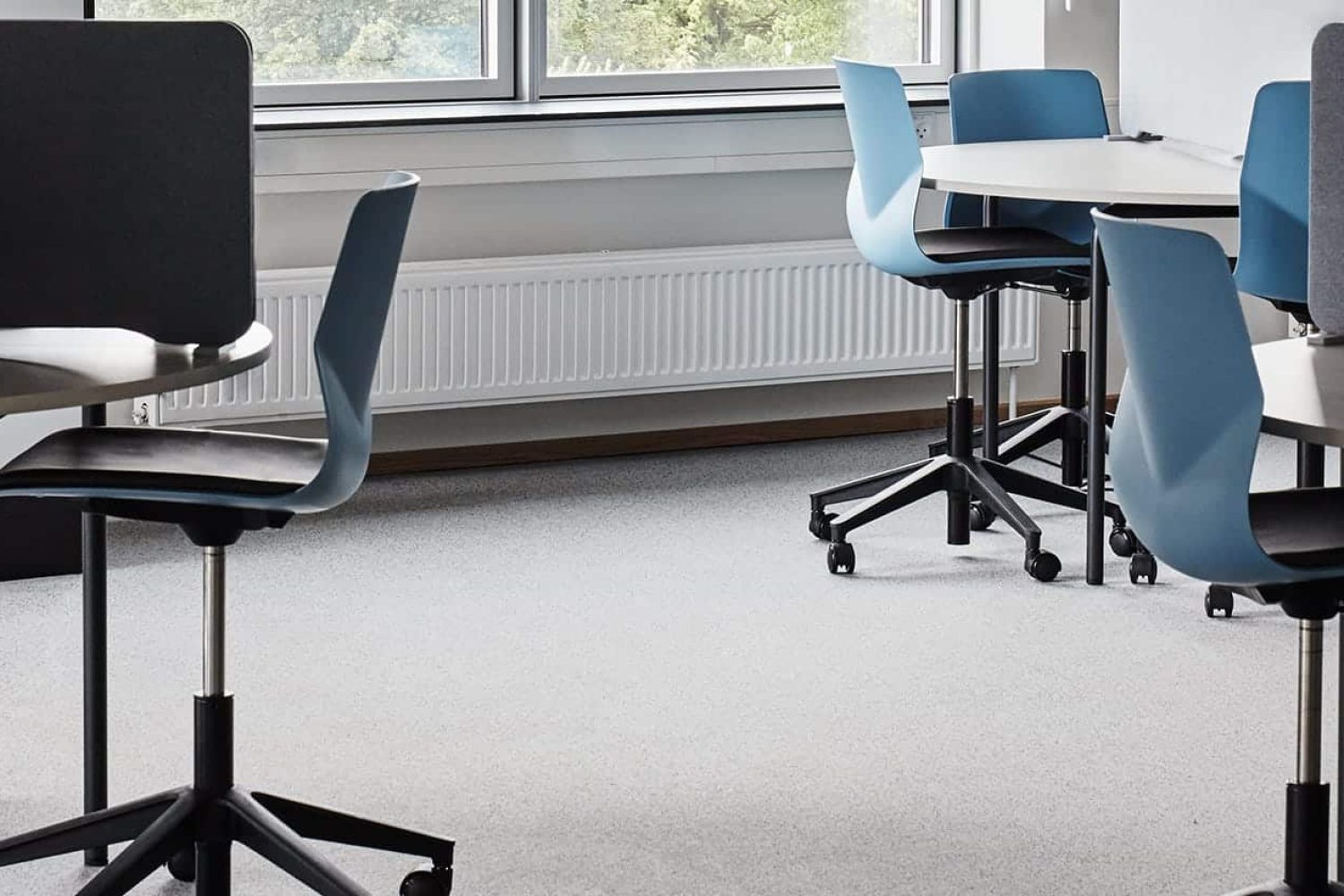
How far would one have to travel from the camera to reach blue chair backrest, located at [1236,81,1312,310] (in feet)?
11.3

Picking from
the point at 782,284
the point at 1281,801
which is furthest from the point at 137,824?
the point at 782,284

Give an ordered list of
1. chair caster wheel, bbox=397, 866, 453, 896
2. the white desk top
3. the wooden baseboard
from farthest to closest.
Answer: the wooden baseboard, chair caster wheel, bbox=397, 866, 453, 896, the white desk top

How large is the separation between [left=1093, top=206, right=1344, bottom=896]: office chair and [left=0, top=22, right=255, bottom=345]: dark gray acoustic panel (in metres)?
1.00

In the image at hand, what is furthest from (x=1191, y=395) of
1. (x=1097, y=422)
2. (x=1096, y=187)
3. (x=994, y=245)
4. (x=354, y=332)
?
(x=994, y=245)

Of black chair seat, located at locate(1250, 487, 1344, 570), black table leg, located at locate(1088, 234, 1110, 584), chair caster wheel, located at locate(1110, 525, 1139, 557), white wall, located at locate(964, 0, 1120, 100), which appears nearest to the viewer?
black chair seat, located at locate(1250, 487, 1344, 570)

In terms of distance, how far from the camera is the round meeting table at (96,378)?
214 centimetres

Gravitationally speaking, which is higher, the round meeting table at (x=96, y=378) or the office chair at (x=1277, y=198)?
the office chair at (x=1277, y=198)

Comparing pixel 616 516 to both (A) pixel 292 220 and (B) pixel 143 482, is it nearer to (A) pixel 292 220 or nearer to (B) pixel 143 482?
(A) pixel 292 220

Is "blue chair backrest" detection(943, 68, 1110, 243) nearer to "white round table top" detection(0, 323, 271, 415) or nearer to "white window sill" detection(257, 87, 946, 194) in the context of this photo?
"white window sill" detection(257, 87, 946, 194)

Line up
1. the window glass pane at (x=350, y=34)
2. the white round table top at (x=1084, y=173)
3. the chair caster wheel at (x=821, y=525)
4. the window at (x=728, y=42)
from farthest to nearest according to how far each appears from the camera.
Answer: the window at (x=728, y=42) < the window glass pane at (x=350, y=34) < the chair caster wheel at (x=821, y=525) < the white round table top at (x=1084, y=173)

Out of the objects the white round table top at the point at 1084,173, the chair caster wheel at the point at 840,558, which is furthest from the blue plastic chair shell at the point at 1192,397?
the chair caster wheel at the point at 840,558

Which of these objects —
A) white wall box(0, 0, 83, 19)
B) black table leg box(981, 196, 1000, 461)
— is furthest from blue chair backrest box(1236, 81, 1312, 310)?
white wall box(0, 0, 83, 19)

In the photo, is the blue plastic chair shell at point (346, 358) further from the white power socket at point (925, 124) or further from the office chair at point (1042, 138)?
the white power socket at point (925, 124)

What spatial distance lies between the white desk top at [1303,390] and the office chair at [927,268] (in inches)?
68.8
